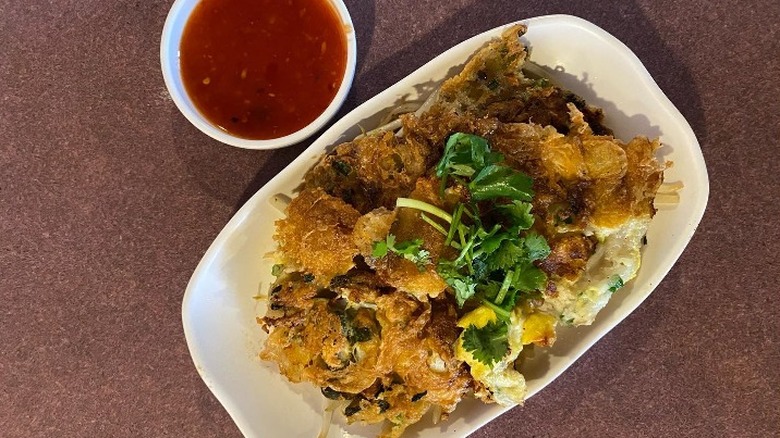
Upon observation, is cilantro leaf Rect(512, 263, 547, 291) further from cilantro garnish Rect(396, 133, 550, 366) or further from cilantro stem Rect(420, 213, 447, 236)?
cilantro stem Rect(420, 213, 447, 236)

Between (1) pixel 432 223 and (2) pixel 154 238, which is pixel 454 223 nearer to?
(1) pixel 432 223

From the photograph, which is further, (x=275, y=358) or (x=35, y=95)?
(x=35, y=95)

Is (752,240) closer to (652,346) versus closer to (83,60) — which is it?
(652,346)

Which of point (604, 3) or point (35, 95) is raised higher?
point (604, 3)

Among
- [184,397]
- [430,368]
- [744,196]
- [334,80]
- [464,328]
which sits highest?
[744,196]

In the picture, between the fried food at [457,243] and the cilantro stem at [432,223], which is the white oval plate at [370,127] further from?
the cilantro stem at [432,223]

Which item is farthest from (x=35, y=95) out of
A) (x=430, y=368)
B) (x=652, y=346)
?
(x=652, y=346)
